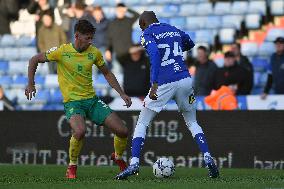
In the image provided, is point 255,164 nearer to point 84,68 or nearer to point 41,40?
point 84,68

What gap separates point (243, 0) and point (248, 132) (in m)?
5.80

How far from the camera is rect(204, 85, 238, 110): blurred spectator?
15344 mm

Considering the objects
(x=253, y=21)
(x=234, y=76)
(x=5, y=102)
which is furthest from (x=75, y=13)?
(x=234, y=76)

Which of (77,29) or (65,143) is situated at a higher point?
(77,29)

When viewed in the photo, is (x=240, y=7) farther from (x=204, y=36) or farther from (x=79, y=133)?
(x=79, y=133)

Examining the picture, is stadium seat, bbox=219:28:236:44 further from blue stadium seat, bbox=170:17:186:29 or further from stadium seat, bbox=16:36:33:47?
stadium seat, bbox=16:36:33:47

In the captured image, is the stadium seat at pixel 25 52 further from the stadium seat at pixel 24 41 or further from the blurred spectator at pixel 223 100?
the blurred spectator at pixel 223 100

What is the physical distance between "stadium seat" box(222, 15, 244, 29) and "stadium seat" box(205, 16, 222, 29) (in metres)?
0.11

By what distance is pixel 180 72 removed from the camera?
10195 millimetres

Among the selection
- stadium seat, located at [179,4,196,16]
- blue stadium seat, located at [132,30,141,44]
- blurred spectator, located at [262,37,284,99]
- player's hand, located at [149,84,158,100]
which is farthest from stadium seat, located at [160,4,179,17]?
player's hand, located at [149,84,158,100]

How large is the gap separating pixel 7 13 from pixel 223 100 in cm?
822

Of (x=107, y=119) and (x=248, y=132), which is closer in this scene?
(x=107, y=119)

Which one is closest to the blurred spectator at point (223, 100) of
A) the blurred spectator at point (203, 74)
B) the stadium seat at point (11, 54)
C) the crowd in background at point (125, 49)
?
the crowd in background at point (125, 49)

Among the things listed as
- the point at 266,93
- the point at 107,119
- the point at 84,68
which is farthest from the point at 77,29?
the point at 266,93
